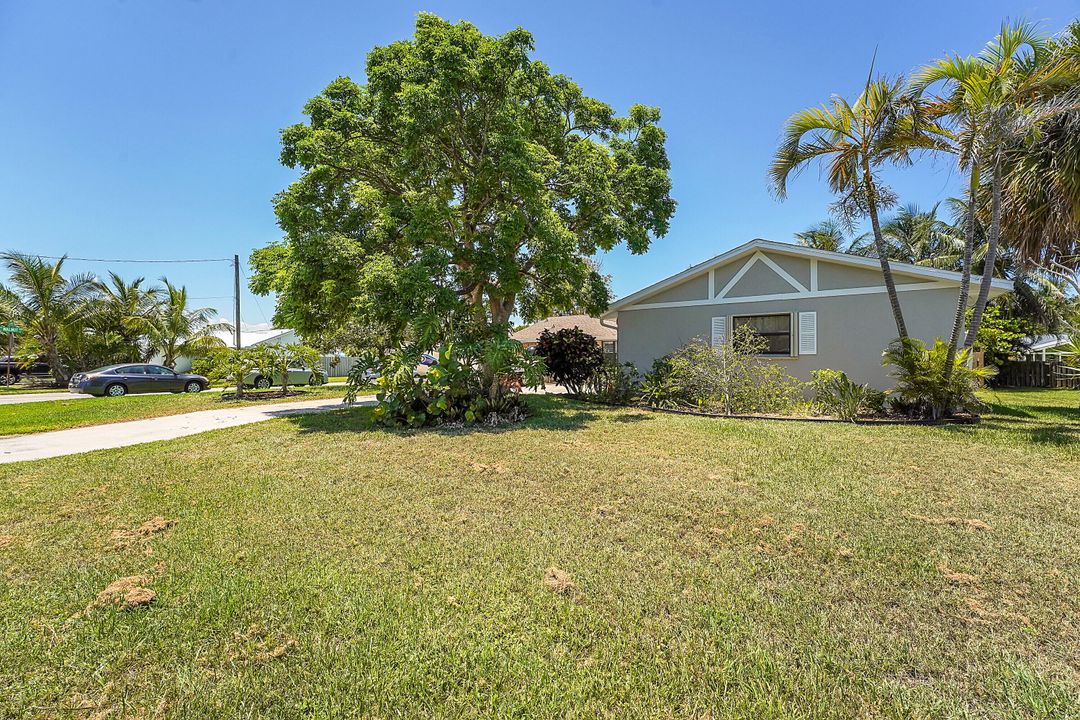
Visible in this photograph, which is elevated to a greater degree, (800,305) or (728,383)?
(800,305)

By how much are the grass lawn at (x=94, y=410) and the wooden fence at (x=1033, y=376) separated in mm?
27471

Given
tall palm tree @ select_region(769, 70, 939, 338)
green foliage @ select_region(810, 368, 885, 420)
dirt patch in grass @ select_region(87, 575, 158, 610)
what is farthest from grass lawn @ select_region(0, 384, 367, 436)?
tall palm tree @ select_region(769, 70, 939, 338)

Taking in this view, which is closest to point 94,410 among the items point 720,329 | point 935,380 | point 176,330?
point 176,330

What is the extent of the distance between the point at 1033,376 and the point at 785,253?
1620cm

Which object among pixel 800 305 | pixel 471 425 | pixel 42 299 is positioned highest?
pixel 42 299

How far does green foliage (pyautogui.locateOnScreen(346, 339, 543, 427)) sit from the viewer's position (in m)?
8.87

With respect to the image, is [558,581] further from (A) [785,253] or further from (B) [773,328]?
(A) [785,253]

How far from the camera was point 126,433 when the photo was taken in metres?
8.41

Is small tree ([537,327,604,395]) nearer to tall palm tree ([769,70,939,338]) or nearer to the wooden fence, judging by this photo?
tall palm tree ([769,70,939,338])

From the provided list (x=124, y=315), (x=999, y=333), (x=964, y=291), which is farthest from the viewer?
(x=124, y=315)

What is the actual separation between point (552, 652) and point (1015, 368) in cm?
2606

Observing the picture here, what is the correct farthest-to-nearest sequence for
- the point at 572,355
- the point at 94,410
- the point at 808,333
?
the point at 572,355, the point at 94,410, the point at 808,333

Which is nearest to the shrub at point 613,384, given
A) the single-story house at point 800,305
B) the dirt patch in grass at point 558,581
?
the single-story house at point 800,305

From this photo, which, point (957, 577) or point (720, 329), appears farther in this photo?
point (720, 329)
